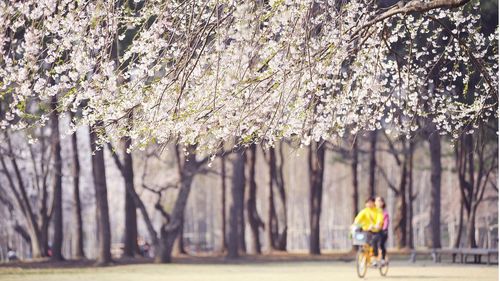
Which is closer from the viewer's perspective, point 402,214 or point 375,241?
point 375,241

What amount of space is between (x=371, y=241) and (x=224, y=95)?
10.7 m

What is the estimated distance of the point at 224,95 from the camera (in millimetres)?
13734

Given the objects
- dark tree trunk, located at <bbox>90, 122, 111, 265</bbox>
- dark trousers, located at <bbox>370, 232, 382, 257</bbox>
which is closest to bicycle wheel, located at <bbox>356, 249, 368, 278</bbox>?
dark trousers, located at <bbox>370, 232, 382, 257</bbox>

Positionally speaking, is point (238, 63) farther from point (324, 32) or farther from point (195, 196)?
point (195, 196)

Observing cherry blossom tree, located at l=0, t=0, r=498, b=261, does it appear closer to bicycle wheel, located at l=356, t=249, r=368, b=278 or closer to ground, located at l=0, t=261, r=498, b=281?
bicycle wheel, located at l=356, t=249, r=368, b=278

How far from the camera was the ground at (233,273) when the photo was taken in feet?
78.6

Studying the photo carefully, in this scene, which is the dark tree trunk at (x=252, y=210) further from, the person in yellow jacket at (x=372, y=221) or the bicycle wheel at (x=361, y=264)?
the bicycle wheel at (x=361, y=264)

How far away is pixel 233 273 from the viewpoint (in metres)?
26.8

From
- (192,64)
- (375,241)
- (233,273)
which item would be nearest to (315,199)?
(233,273)

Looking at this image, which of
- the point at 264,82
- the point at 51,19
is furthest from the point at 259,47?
the point at 51,19

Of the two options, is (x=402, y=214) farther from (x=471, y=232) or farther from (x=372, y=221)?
(x=372, y=221)

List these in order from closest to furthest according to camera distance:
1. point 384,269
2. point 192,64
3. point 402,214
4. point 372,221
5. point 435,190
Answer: point 192,64 → point 372,221 → point 384,269 → point 435,190 → point 402,214

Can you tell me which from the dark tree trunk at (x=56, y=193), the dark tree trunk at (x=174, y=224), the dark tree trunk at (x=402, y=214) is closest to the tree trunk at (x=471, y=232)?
the dark tree trunk at (x=402, y=214)

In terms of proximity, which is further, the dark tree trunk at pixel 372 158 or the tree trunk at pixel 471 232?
the dark tree trunk at pixel 372 158
